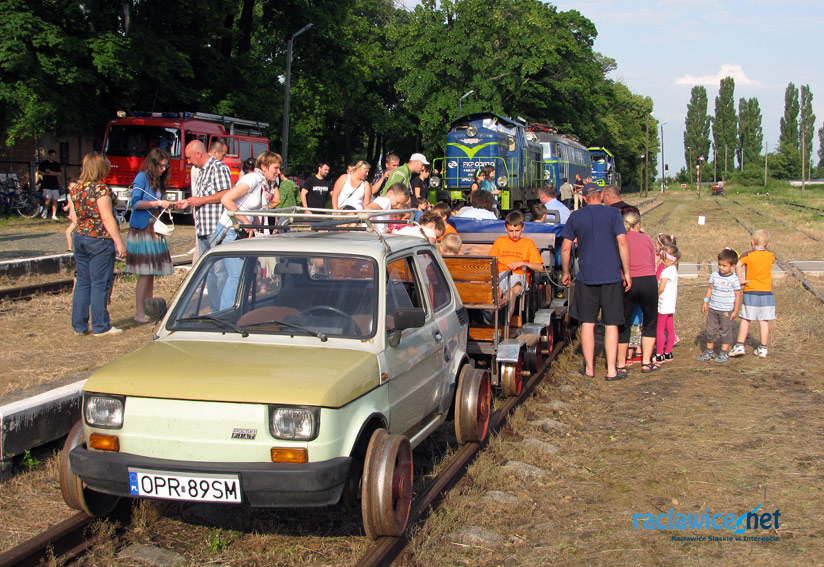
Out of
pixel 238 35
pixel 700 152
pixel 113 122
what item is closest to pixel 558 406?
pixel 113 122

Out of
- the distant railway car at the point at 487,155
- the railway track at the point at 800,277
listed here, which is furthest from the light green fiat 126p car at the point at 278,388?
the distant railway car at the point at 487,155

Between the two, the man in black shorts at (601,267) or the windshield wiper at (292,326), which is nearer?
the windshield wiper at (292,326)

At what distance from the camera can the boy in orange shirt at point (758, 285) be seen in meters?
9.27

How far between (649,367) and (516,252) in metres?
1.99

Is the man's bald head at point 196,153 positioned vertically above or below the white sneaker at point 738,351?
above

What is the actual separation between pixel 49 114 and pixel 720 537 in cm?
2618

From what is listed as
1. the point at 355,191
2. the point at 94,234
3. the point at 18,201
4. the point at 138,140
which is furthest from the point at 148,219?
the point at 18,201

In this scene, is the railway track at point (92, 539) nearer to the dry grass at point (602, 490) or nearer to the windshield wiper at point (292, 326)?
the dry grass at point (602, 490)

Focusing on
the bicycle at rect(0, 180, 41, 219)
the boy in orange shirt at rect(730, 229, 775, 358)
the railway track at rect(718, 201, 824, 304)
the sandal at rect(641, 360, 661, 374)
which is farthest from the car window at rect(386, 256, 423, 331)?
the bicycle at rect(0, 180, 41, 219)

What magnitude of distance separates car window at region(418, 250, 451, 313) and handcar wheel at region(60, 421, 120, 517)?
244 cm

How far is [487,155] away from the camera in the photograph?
29.3 metres

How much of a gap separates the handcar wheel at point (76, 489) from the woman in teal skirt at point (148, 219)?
5000mm

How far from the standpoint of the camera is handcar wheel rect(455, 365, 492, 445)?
6.11 metres

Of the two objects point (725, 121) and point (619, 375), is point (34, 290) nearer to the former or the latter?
point (619, 375)
